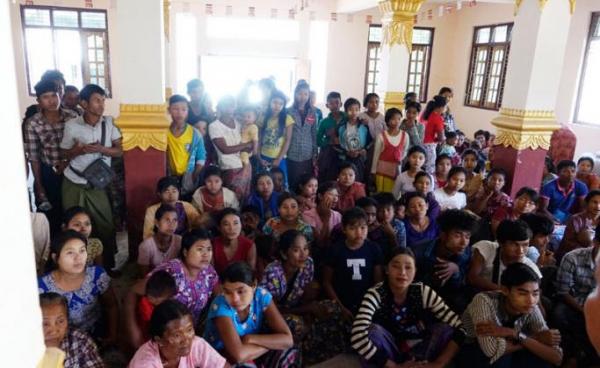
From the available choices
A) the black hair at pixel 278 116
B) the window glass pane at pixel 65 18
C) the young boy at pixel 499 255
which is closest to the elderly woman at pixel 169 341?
the young boy at pixel 499 255

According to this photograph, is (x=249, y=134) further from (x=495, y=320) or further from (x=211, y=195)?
(x=495, y=320)

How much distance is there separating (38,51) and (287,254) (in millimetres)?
8323

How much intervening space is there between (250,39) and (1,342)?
9779 mm

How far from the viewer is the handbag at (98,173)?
10.9 feet

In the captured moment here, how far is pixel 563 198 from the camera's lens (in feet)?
13.9

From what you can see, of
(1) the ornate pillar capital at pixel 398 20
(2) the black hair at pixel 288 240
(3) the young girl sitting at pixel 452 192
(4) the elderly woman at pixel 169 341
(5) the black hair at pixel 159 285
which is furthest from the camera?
(1) the ornate pillar capital at pixel 398 20

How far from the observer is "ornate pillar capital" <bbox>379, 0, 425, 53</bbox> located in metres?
6.51

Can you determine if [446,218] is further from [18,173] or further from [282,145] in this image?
[18,173]

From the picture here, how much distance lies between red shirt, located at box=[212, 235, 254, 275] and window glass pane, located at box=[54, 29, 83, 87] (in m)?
7.47

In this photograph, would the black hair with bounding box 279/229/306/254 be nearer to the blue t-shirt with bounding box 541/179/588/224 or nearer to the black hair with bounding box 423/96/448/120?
the blue t-shirt with bounding box 541/179/588/224

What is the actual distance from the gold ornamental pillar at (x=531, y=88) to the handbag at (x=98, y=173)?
3.47 metres

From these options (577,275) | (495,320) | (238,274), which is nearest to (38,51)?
(238,274)

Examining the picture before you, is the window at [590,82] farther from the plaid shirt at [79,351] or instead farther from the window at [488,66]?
the plaid shirt at [79,351]

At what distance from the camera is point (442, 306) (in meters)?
2.55
